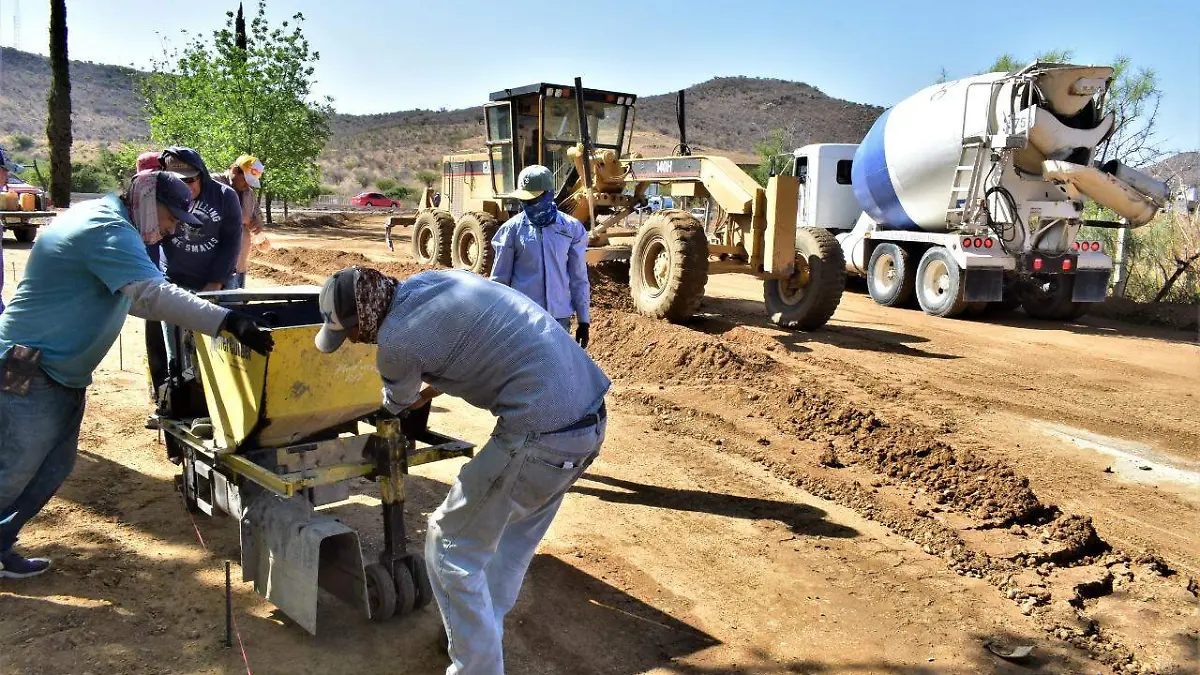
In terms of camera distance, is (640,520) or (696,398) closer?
(640,520)

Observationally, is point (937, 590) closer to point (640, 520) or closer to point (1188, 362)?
point (640, 520)

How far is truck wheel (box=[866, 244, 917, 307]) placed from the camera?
1378 centimetres

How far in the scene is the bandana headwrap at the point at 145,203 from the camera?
390 centimetres

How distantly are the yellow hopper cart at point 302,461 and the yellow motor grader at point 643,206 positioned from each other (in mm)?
6494

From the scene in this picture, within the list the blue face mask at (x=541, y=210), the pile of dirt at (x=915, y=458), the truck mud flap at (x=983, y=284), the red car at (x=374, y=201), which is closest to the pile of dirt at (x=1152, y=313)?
the truck mud flap at (x=983, y=284)

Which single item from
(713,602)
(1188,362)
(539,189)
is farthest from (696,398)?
(1188,362)

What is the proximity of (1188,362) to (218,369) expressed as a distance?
431 inches

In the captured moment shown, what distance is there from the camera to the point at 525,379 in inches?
111

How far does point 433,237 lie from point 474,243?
1.76 metres

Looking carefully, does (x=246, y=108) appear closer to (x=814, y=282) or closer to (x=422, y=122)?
(x=814, y=282)

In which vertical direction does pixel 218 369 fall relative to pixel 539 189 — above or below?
below

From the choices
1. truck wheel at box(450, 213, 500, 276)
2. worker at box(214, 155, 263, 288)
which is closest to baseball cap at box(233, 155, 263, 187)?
worker at box(214, 155, 263, 288)

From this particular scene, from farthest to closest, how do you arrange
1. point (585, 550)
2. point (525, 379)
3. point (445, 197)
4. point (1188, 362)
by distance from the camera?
point (445, 197)
point (1188, 362)
point (585, 550)
point (525, 379)

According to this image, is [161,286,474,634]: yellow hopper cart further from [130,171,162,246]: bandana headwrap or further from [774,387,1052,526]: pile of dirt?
[774,387,1052,526]: pile of dirt
